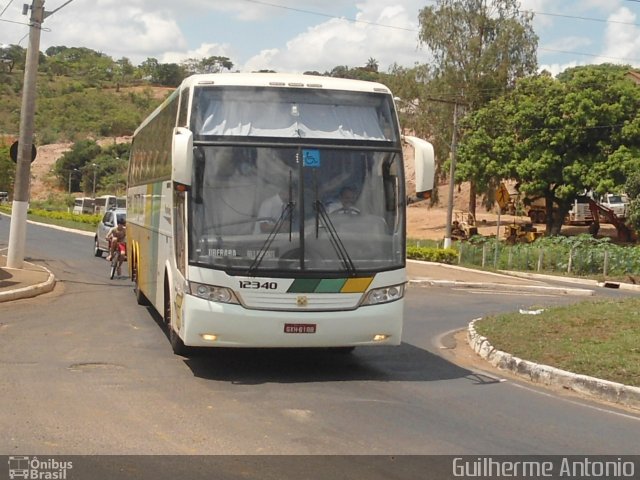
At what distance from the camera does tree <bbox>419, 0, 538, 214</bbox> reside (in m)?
56.8

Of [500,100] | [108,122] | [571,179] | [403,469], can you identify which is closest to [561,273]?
[571,179]

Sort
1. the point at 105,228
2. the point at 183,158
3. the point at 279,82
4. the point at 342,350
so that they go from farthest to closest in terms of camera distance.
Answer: the point at 105,228, the point at 342,350, the point at 279,82, the point at 183,158

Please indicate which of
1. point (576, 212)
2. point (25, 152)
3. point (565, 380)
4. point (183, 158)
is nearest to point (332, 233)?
point (183, 158)

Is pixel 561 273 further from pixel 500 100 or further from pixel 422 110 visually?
pixel 422 110

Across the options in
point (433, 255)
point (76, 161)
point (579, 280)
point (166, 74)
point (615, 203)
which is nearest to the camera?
point (579, 280)

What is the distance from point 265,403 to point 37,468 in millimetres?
2852

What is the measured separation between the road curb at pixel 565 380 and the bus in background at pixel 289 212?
6.48ft

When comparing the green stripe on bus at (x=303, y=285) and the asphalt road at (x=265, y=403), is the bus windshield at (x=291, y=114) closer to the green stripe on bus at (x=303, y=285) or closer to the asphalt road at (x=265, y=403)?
the green stripe on bus at (x=303, y=285)

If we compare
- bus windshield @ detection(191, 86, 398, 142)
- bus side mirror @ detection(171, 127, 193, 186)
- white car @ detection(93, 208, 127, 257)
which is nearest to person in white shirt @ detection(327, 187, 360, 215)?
bus windshield @ detection(191, 86, 398, 142)

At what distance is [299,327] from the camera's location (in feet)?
31.8

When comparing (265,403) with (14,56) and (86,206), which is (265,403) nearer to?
(86,206)

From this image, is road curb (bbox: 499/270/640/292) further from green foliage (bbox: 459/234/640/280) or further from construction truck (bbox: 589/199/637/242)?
construction truck (bbox: 589/199/637/242)

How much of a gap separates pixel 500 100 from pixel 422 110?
6.82 meters

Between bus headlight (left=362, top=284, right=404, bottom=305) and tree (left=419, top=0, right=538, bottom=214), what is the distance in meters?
48.0
